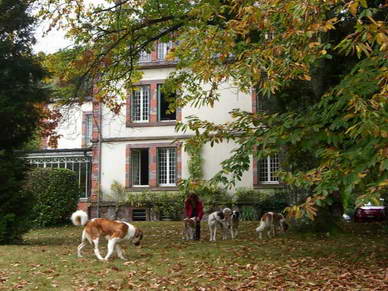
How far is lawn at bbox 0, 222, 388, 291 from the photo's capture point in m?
8.57

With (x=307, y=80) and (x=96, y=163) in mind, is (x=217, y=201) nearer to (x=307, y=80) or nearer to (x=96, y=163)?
(x=96, y=163)

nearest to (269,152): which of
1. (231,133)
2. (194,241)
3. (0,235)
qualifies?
(231,133)

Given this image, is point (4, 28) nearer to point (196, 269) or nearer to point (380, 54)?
point (196, 269)

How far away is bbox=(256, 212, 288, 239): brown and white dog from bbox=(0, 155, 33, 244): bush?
700 centimetres

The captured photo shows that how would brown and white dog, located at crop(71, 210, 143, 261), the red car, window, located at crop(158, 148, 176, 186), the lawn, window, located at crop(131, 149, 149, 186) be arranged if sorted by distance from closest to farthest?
the lawn < brown and white dog, located at crop(71, 210, 143, 261) < the red car < window, located at crop(158, 148, 176, 186) < window, located at crop(131, 149, 149, 186)

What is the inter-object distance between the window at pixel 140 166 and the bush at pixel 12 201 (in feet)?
43.0

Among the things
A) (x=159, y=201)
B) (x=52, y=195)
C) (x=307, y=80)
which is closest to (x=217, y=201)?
(x=159, y=201)


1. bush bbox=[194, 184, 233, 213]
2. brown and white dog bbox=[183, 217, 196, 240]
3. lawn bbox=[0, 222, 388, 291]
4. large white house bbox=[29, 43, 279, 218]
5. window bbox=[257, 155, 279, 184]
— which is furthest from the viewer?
large white house bbox=[29, 43, 279, 218]

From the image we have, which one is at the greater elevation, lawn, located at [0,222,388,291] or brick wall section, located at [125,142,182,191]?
brick wall section, located at [125,142,182,191]

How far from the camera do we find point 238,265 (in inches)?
400

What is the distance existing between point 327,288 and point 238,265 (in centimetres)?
228

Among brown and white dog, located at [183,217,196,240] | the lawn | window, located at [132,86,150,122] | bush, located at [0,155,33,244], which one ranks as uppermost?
window, located at [132,86,150,122]

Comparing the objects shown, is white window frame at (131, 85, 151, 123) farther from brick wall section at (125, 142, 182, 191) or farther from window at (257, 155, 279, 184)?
window at (257, 155, 279, 184)

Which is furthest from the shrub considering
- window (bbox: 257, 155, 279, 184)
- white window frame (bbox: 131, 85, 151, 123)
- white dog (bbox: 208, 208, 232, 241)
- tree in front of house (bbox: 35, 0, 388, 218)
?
tree in front of house (bbox: 35, 0, 388, 218)
